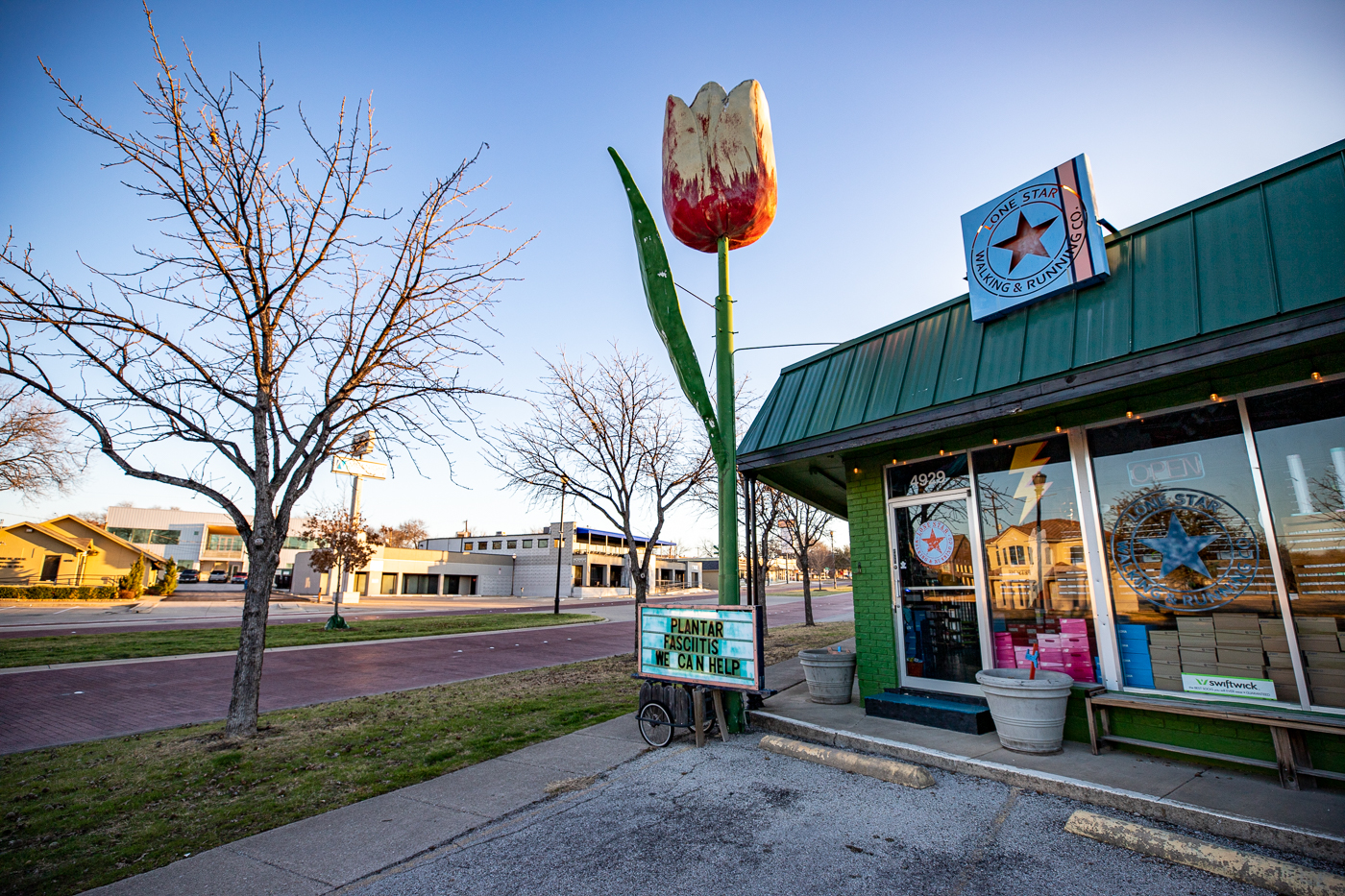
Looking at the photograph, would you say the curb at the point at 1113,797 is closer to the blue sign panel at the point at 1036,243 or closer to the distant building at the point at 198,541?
the blue sign panel at the point at 1036,243

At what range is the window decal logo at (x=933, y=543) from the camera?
7.28 metres

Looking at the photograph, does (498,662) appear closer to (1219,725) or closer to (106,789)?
(106,789)

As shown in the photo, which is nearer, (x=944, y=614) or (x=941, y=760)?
(x=941, y=760)

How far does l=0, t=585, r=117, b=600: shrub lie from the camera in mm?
35656

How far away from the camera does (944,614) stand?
7.20m

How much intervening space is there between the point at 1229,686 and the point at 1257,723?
54cm

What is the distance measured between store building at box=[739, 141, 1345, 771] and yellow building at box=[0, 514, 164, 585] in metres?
55.7

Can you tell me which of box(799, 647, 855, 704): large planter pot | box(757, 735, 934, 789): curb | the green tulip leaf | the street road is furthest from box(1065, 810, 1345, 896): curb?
the street road

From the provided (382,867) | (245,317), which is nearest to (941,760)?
(382,867)

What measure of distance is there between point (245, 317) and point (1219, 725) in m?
11.1

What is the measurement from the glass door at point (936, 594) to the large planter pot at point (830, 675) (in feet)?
2.78

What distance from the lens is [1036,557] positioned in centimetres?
644

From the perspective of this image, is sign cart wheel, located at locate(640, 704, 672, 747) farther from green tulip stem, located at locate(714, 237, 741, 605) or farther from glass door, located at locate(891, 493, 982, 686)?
glass door, located at locate(891, 493, 982, 686)

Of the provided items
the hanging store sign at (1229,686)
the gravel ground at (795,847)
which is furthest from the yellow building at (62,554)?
the hanging store sign at (1229,686)
